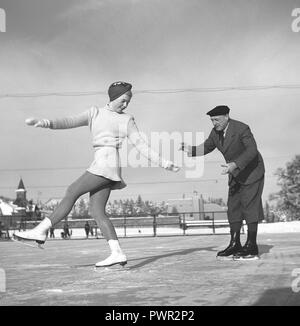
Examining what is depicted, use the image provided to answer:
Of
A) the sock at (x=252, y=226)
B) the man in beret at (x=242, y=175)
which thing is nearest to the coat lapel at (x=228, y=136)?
the man in beret at (x=242, y=175)

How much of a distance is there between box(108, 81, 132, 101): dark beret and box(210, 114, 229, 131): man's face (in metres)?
0.82

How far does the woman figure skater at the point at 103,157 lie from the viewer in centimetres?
287

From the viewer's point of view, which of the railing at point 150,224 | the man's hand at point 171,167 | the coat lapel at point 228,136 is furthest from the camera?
the railing at point 150,224

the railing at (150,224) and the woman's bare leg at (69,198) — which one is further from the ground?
the woman's bare leg at (69,198)

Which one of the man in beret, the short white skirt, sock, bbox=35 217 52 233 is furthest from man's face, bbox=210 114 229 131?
sock, bbox=35 217 52 233

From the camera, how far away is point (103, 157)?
287 cm

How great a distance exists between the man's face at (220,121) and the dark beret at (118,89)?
0.82 meters

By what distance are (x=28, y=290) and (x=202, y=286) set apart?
33.4 inches

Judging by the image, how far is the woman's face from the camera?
2.97 m

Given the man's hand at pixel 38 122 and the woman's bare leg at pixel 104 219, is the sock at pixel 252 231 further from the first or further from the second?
the man's hand at pixel 38 122

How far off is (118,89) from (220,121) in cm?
93
